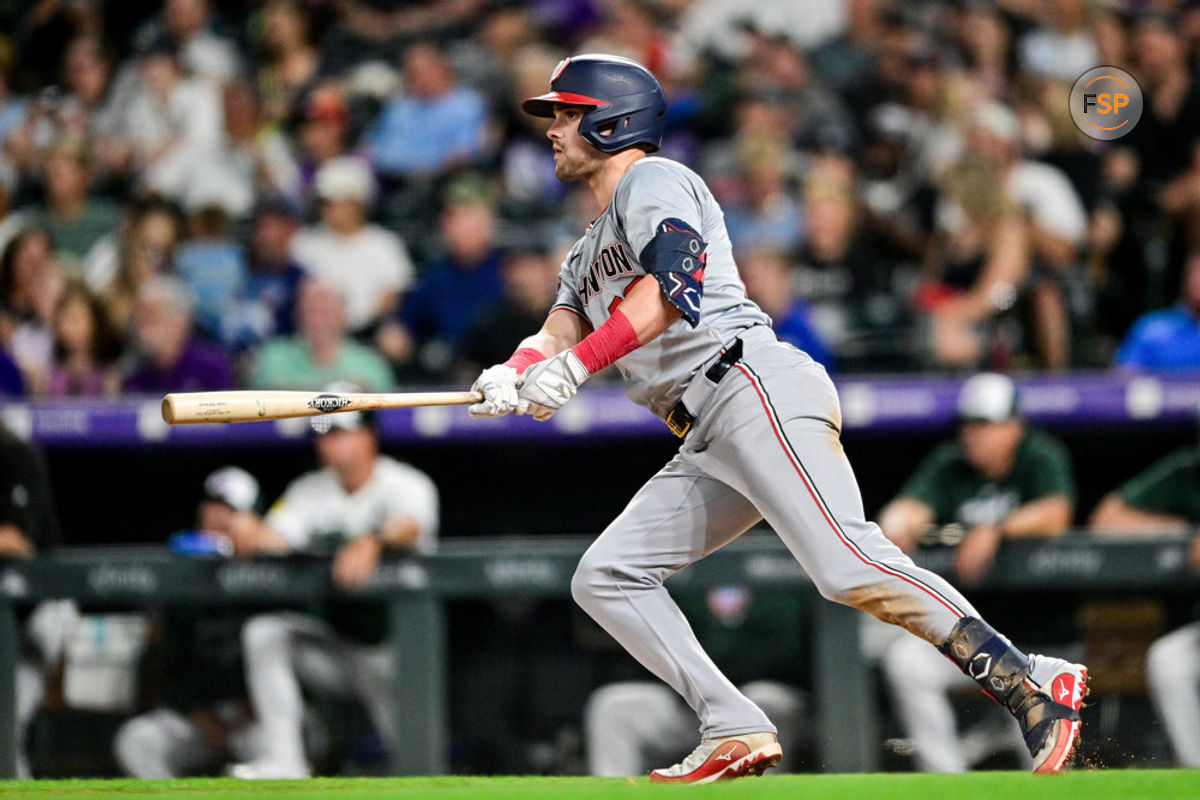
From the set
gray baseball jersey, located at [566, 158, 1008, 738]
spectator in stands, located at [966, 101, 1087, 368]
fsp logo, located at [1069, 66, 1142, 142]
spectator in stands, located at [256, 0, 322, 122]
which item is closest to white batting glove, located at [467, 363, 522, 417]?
gray baseball jersey, located at [566, 158, 1008, 738]

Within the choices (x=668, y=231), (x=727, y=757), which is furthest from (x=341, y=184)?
(x=727, y=757)

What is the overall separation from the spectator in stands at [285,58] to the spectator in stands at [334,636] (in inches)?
136

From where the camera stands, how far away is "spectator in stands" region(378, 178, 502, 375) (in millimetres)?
6965

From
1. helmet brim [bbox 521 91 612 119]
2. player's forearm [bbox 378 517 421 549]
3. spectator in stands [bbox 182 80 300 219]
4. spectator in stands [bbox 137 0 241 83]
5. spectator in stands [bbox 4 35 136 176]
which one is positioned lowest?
player's forearm [bbox 378 517 421 549]

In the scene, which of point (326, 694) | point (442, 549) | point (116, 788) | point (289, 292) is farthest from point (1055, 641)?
point (289, 292)

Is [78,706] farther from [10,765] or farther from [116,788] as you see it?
[116,788]

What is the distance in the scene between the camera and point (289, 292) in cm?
727

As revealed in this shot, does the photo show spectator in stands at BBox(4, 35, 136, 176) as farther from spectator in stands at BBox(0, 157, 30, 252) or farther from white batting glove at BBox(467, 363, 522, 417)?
white batting glove at BBox(467, 363, 522, 417)

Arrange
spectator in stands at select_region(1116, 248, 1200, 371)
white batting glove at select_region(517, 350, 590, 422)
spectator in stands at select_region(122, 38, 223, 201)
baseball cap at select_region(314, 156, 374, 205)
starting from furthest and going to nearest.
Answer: spectator in stands at select_region(122, 38, 223, 201), baseball cap at select_region(314, 156, 374, 205), spectator in stands at select_region(1116, 248, 1200, 371), white batting glove at select_region(517, 350, 590, 422)

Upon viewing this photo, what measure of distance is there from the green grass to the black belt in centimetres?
89

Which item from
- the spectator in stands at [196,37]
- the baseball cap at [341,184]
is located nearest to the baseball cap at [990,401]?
the baseball cap at [341,184]

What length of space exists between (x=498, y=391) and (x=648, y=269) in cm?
47

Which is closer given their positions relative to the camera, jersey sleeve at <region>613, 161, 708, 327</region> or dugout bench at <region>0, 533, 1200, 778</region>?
jersey sleeve at <region>613, 161, 708, 327</region>

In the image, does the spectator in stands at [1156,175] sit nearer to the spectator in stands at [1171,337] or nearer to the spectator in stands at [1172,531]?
the spectator in stands at [1171,337]
